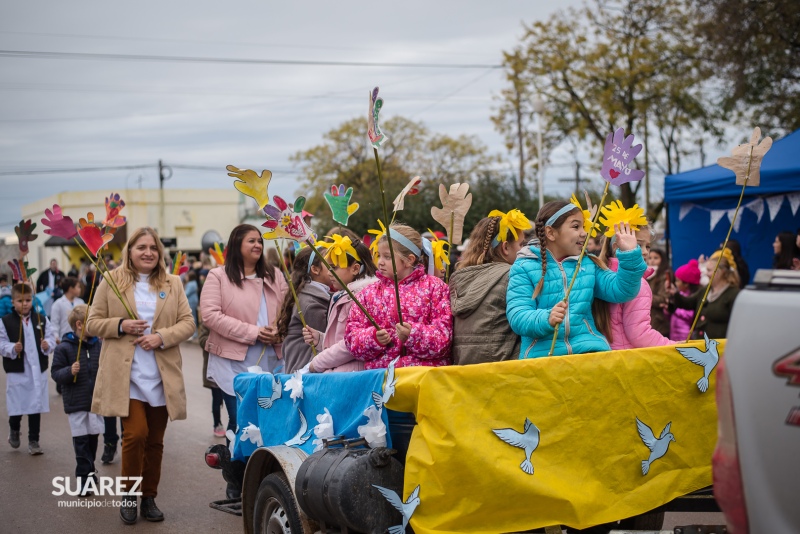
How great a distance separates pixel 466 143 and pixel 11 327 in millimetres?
38244

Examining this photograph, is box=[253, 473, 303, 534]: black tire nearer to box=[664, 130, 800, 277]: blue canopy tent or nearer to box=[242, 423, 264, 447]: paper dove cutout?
box=[242, 423, 264, 447]: paper dove cutout

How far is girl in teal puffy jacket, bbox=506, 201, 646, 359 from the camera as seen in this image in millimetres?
4541

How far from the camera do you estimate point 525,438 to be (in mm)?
3869

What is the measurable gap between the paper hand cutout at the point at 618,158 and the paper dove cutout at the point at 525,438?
143cm

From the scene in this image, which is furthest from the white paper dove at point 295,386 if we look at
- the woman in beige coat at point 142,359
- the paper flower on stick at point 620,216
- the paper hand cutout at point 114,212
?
the paper hand cutout at point 114,212

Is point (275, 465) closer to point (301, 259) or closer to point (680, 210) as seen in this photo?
point (301, 259)

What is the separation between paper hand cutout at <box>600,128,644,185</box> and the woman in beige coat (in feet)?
12.1

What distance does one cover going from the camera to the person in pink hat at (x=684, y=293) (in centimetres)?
984

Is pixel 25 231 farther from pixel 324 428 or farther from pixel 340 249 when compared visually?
pixel 324 428

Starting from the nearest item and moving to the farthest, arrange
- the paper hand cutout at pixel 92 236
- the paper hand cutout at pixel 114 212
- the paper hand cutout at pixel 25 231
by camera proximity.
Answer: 1. the paper hand cutout at pixel 92 236
2. the paper hand cutout at pixel 114 212
3. the paper hand cutout at pixel 25 231

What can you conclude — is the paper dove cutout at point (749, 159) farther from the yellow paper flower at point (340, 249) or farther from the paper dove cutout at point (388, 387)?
the yellow paper flower at point (340, 249)

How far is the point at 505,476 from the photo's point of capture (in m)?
3.78

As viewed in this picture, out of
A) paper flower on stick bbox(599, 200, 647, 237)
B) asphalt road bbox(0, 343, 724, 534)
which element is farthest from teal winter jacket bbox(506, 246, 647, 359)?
asphalt road bbox(0, 343, 724, 534)

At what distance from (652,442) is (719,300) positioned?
5.71 metres
